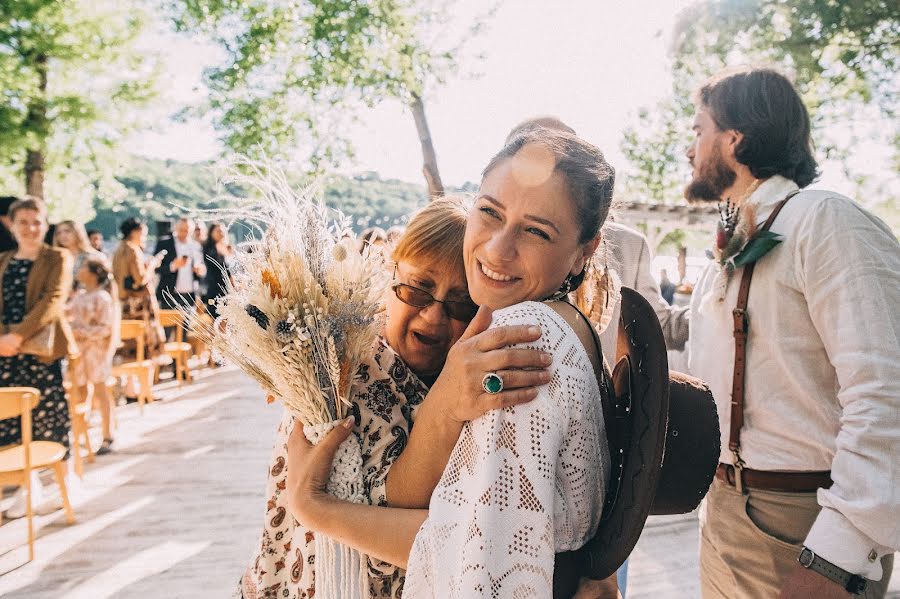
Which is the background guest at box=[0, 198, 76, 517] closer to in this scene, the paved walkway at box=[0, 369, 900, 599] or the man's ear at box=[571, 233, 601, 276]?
the paved walkway at box=[0, 369, 900, 599]

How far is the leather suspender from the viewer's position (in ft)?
5.07

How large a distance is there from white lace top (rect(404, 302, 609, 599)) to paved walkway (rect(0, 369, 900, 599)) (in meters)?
2.96

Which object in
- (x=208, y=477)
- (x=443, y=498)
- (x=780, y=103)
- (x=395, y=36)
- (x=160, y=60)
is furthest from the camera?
(x=160, y=60)

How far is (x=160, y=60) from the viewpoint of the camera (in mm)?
14711

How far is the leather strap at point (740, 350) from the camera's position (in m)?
1.54

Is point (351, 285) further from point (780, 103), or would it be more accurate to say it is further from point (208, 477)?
point (208, 477)

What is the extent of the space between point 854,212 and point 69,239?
267 inches

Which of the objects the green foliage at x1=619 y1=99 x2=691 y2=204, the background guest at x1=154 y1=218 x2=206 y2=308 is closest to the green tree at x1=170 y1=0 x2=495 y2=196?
the background guest at x1=154 y1=218 x2=206 y2=308

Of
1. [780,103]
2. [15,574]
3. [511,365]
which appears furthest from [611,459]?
[15,574]

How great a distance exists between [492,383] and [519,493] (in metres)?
0.17

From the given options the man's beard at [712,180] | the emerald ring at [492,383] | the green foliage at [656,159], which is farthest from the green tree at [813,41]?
the green foliage at [656,159]

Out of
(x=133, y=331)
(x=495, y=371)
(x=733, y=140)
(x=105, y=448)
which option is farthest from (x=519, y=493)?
(x=133, y=331)

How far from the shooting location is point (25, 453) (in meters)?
3.26

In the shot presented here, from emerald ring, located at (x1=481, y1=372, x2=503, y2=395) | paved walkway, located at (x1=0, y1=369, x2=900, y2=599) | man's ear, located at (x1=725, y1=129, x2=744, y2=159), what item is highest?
man's ear, located at (x1=725, y1=129, x2=744, y2=159)
